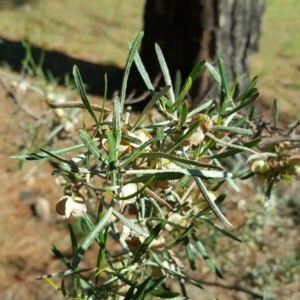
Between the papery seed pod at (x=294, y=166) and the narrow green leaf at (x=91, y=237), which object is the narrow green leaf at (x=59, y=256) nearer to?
the narrow green leaf at (x=91, y=237)

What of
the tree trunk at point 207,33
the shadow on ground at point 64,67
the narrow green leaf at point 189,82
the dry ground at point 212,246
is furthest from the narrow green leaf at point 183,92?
the shadow on ground at point 64,67

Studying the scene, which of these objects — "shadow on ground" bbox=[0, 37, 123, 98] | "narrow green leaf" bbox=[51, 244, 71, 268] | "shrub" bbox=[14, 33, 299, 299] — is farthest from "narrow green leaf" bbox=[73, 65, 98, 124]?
"shadow on ground" bbox=[0, 37, 123, 98]

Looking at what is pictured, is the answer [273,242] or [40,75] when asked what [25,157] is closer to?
[40,75]

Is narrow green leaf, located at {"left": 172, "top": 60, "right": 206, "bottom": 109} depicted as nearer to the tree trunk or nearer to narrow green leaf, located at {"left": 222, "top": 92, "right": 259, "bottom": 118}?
narrow green leaf, located at {"left": 222, "top": 92, "right": 259, "bottom": 118}

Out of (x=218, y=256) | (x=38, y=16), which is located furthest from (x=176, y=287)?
(x=38, y=16)

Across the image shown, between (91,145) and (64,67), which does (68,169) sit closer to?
(91,145)

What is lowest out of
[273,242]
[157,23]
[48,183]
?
[48,183]
